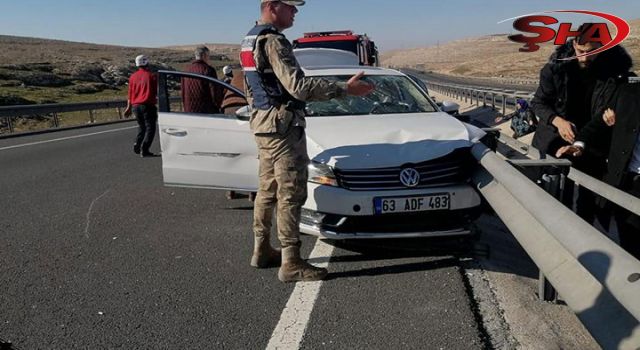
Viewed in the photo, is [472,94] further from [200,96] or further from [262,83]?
[262,83]

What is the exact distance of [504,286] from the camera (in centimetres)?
388

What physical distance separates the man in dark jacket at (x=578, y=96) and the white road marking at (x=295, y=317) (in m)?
2.05

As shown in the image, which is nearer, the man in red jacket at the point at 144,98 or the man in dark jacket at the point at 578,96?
the man in dark jacket at the point at 578,96

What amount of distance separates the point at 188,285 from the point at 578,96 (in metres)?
3.24

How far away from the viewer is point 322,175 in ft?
14.2

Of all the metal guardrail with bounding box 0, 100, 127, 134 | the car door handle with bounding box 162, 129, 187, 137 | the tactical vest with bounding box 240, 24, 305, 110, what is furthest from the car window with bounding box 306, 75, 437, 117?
the metal guardrail with bounding box 0, 100, 127, 134

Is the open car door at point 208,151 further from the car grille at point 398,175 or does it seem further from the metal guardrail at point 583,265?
the metal guardrail at point 583,265

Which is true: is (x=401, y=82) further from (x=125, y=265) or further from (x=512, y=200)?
(x=125, y=265)

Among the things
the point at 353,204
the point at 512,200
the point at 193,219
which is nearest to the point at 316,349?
the point at 353,204

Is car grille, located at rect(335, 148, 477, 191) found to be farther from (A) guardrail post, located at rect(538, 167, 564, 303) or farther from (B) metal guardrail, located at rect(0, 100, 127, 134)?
(B) metal guardrail, located at rect(0, 100, 127, 134)

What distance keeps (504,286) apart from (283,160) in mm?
1818

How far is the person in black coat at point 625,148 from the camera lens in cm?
331

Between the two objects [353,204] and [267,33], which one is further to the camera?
[353,204]

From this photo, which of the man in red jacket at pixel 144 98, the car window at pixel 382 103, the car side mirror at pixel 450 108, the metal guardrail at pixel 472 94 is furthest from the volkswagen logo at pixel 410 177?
the metal guardrail at pixel 472 94
